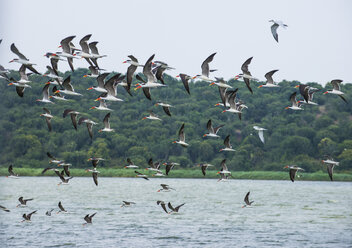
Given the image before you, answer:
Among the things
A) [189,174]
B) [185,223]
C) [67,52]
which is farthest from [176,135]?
[67,52]

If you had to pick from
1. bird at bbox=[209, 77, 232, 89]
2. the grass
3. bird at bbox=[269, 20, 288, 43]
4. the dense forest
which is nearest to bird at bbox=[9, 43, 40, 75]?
bird at bbox=[209, 77, 232, 89]

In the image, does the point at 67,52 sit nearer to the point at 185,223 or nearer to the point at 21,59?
the point at 21,59

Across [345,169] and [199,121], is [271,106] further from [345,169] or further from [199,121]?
[345,169]

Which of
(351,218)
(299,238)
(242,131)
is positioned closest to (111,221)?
(299,238)

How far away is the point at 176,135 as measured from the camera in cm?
11738

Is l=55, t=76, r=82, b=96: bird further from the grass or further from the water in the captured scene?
the grass

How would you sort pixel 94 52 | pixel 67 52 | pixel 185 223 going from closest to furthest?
pixel 67 52 → pixel 94 52 → pixel 185 223

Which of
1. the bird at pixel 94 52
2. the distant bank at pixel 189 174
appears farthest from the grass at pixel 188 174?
the bird at pixel 94 52

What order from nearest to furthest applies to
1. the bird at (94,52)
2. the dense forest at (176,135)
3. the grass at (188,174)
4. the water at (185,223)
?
the bird at (94,52) → the water at (185,223) → the grass at (188,174) → the dense forest at (176,135)

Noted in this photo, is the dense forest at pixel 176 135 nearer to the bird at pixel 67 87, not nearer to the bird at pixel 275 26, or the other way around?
the bird at pixel 67 87

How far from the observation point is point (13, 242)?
38.1 meters

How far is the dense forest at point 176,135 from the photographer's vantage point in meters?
107

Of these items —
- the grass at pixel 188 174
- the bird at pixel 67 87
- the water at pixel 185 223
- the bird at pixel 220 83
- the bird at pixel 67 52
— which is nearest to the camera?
the bird at pixel 67 52

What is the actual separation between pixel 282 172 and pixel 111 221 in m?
59.3
